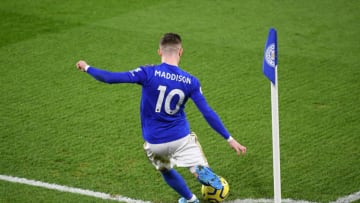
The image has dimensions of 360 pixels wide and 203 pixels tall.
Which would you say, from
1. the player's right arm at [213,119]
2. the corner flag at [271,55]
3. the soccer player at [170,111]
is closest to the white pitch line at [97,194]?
the soccer player at [170,111]

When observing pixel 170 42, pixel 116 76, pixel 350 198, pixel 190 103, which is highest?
pixel 170 42

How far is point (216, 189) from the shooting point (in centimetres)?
502

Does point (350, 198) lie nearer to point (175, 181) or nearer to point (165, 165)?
point (175, 181)

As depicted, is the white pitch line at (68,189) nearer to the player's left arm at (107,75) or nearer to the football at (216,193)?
the football at (216,193)

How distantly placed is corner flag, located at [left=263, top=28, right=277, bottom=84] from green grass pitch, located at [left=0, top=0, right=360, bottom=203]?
1.33 meters

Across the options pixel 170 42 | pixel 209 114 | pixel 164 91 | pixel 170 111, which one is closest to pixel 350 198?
pixel 209 114

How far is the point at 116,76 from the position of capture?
180 inches

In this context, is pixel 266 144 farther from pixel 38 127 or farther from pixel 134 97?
pixel 38 127

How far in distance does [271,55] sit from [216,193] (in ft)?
4.17

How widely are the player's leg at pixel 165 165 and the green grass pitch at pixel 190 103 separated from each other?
30 cm

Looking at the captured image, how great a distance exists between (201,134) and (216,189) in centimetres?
174

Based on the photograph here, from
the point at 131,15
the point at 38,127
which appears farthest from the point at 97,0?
the point at 38,127

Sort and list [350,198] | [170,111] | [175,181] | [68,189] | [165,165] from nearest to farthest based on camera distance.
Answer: [170,111] → [165,165] → [175,181] → [350,198] → [68,189]

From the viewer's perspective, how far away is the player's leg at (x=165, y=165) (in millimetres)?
4918
